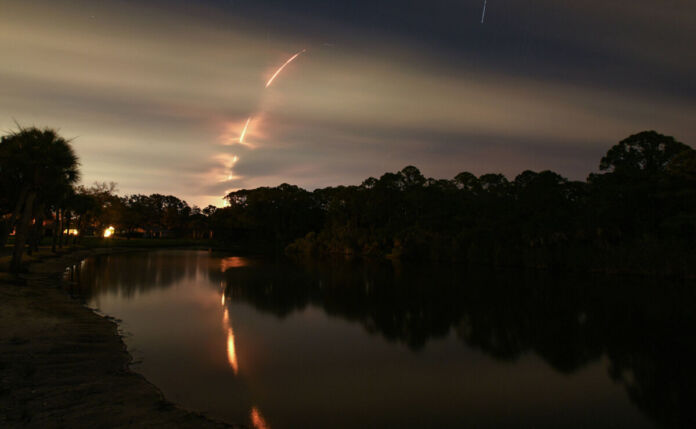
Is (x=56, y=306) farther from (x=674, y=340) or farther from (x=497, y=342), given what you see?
(x=674, y=340)

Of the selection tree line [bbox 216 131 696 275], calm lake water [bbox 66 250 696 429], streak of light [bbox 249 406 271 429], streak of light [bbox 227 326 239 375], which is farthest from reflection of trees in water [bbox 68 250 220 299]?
tree line [bbox 216 131 696 275]

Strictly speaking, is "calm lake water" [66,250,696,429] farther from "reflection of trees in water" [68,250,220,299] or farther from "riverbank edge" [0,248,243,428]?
"riverbank edge" [0,248,243,428]

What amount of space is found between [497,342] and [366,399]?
757 centimetres

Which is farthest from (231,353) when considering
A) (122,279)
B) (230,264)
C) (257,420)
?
(230,264)

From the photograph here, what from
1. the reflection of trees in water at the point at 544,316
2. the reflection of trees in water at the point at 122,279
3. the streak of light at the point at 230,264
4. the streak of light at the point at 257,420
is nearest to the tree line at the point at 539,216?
the reflection of trees in water at the point at 544,316

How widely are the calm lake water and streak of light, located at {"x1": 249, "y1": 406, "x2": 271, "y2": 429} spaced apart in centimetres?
3

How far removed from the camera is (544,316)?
68.0 ft

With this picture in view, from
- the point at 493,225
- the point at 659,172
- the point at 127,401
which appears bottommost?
the point at 127,401

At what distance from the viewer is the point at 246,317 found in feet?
62.7

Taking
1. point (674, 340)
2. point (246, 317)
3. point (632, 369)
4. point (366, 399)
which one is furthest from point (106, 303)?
point (674, 340)

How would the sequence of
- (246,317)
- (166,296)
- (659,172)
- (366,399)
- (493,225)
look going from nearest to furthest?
1. (366,399)
2. (246,317)
3. (166,296)
4. (659,172)
5. (493,225)

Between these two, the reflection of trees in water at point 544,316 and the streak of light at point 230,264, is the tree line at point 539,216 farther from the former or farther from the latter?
the streak of light at point 230,264

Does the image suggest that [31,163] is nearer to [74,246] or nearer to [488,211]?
[74,246]

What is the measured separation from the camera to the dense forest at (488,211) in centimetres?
2697
